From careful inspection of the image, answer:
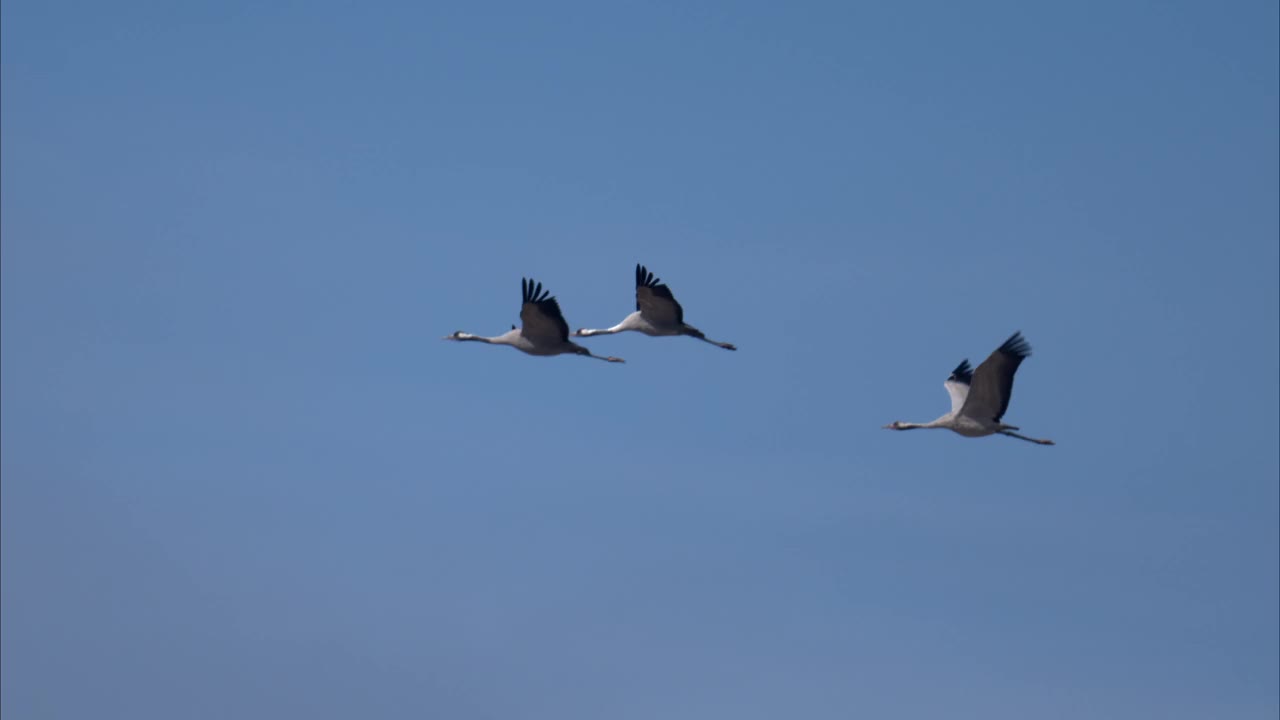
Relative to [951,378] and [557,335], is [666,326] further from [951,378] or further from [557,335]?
[951,378]

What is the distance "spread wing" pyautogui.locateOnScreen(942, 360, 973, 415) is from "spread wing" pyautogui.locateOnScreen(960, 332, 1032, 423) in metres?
1.33

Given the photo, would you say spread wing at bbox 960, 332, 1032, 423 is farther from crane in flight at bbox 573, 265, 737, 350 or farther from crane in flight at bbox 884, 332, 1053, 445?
crane in flight at bbox 573, 265, 737, 350

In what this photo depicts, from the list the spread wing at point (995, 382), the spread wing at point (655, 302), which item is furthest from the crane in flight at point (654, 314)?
the spread wing at point (995, 382)

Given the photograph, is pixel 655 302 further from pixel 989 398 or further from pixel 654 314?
pixel 989 398

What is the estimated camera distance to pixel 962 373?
4512 cm

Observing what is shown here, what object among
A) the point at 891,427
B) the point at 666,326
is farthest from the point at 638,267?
the point at 891,427

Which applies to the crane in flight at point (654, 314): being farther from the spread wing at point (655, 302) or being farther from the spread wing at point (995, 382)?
the spread wing at point (995, 382)

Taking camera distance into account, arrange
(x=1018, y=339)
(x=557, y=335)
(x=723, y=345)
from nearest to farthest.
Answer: (x=1018, y=339), (x=557, y=335), (x=723, y=345)

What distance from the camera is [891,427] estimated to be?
147 feet

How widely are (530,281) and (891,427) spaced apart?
8.13 m

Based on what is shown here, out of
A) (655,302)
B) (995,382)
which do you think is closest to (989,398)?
(995,382)

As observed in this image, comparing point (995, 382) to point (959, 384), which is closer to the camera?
point (995, 382)

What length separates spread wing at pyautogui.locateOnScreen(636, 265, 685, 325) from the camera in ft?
143

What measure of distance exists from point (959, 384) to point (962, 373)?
0.53m
